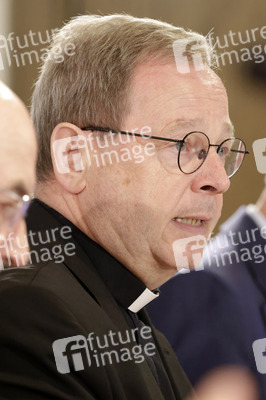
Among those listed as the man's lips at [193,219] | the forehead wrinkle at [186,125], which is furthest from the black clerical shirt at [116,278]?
the forehead wrinkle at [186,125]

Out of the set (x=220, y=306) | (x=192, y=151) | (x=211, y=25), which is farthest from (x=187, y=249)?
(x=211, y=25)

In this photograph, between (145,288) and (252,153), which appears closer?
(145,288)

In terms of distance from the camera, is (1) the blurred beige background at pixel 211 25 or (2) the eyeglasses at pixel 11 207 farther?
(1) the blurred beige background at pixel 211 25

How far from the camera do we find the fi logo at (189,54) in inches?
40.4

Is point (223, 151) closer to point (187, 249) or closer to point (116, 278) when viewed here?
point (187, 249)

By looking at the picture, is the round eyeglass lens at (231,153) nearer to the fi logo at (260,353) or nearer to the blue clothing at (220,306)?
the blue clothing at (220,306)

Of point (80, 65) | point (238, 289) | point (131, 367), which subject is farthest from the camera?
point (238, 289)

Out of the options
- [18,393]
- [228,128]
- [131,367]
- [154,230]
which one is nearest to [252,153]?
[228,128]

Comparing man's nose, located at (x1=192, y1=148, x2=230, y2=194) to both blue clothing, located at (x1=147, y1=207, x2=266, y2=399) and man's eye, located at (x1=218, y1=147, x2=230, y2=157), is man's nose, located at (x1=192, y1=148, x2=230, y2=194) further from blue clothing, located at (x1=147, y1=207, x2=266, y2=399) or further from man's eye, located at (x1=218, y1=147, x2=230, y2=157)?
blue clothing, located at (x1=147, y1=207, x2=266, y2=399)

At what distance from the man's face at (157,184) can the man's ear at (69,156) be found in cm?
2

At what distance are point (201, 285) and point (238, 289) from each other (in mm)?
75

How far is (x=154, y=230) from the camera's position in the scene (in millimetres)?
1044

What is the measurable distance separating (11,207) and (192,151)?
12.3 inches

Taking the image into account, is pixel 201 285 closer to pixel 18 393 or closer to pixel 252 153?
pixel 252 153
